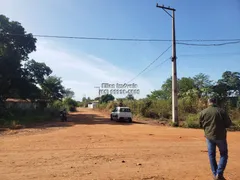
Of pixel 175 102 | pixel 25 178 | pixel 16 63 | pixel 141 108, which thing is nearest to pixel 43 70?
pixel 16 63

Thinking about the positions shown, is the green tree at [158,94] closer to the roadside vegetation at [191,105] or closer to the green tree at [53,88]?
the roadside vegetation at [191,105]

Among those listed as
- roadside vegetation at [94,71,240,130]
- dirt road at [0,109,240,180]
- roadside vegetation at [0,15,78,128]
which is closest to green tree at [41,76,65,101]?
roadside vegetation at [94,71,240,130]

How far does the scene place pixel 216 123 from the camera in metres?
5.72

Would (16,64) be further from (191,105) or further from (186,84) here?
(186,84)

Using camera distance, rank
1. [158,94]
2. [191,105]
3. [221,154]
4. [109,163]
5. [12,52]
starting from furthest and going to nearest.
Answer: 1. [158,94]
2. [12,52]
3. [191,105]
4. [109,163]
5. [221,154]

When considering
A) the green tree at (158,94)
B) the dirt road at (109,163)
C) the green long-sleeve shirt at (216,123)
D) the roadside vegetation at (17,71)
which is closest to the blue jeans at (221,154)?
the green long-sleeve shirt at (216,123)

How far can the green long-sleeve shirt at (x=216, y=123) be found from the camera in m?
5.68

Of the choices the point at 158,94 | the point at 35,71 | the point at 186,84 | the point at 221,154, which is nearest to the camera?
the point at 221,154

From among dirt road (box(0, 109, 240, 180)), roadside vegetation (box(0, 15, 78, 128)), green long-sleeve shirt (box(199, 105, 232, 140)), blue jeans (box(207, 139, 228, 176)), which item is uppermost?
roadside vegetation (box(0, 15, 78, 128))

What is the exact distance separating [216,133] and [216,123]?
225mm

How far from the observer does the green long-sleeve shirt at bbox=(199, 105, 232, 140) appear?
5.68 m

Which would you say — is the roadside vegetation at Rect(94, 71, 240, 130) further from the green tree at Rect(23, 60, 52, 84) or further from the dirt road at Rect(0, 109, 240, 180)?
the green tree at Rect(23, 60, 52, 84)

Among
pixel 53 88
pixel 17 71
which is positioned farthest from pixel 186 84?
pixel 17 71

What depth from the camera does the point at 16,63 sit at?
92.8 feet
